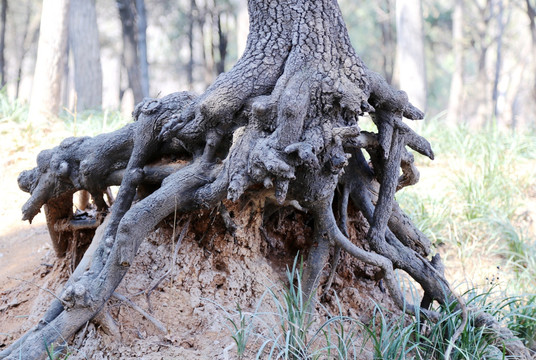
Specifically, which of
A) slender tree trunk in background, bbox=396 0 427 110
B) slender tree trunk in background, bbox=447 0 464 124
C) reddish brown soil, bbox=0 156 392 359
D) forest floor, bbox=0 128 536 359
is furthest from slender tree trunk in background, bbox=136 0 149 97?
reddish brown soil, bbox=0 156 392 359

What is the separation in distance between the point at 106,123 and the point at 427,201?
14.6 feet

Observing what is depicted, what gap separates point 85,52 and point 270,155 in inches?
337

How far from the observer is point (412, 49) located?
1047 cm

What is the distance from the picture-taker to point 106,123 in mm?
7324

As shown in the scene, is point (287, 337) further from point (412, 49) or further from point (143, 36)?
point (143, 36)

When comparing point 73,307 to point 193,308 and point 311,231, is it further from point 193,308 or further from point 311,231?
point 311,231

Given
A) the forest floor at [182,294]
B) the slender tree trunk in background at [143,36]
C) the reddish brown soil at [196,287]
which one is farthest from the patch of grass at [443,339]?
the slender tree trunk in background at [143,36]

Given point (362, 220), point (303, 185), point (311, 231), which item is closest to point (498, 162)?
point (362, 220)

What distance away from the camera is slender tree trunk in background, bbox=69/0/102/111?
9727 mm

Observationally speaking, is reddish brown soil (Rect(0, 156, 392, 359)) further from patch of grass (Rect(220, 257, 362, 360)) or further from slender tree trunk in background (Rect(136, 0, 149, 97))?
slender tree trunk in background (Rect(136, 0, 149, 97))

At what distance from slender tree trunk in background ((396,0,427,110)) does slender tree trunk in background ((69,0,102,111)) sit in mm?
5977

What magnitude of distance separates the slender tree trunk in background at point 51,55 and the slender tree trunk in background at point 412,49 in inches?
249

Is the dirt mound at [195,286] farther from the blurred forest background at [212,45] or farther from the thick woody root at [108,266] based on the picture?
the blurred forest background at [212,45]

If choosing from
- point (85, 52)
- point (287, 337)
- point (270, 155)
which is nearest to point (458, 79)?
point (85, 52)
